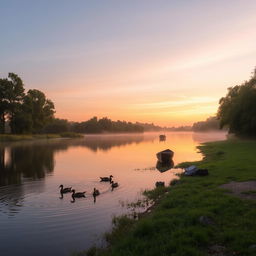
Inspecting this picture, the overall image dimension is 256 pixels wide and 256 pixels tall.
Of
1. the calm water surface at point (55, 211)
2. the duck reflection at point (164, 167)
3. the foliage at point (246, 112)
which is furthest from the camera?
A: the foliage at point (246, 112)

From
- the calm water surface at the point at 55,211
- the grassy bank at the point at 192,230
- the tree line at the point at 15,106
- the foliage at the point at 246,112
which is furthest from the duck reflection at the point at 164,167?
the tree line at the point at 15,106

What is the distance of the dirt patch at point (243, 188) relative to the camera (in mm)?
14629

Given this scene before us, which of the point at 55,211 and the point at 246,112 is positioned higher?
the point at 246,112

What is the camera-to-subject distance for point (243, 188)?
53.9 feet

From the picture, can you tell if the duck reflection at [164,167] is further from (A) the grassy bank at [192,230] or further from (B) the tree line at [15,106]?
(B) the tree line at [15,106]

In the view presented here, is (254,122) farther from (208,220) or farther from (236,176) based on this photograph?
(208,220)

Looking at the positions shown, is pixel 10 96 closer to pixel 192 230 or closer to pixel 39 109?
pixel 39 109

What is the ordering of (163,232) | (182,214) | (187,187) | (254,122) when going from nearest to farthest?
(163,232) → (182,214) → (187,187) → (254,122)

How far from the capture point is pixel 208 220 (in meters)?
10.8

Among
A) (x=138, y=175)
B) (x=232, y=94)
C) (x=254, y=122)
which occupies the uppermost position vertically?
(x=232, y=94)

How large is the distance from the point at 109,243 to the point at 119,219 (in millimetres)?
2765

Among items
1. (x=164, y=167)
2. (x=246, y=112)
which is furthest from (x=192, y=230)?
(x=246, y=112)

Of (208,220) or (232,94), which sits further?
(232,94)

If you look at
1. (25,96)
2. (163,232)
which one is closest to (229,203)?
(163,232)
